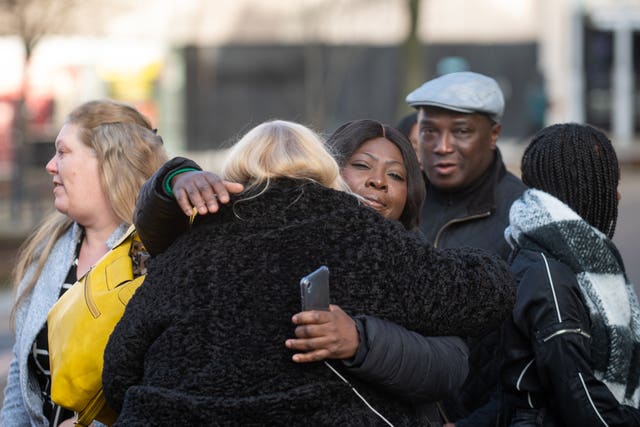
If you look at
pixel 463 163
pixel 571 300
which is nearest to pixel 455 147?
pixel 463 163

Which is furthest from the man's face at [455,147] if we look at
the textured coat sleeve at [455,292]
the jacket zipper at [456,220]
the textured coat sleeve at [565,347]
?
the textured coat sleeve at [455,292]

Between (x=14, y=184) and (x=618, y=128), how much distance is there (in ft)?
49.4

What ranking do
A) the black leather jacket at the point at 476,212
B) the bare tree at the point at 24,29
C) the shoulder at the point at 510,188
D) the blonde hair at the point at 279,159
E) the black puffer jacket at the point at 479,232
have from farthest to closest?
the bare tree at the point at 24,29 < the shoulder at the point at 510,188 < the black leather jacket at the point at 476,212 < the black puffer jacket at the point at 479,232 < the blonde hair at the point at 279,159

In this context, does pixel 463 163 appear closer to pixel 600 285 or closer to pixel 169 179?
pixel 600 285

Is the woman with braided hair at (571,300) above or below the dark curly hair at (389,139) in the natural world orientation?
below

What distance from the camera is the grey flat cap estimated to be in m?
4.22

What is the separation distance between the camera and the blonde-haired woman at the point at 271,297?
7.89ft

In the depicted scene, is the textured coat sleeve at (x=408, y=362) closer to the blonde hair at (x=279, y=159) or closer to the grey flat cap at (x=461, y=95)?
the blonde hair at (x=279, y=159)

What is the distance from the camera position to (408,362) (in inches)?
97.0

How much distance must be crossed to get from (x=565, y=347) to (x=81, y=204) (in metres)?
1.63

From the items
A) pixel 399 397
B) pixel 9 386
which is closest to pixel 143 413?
pixel 399 397

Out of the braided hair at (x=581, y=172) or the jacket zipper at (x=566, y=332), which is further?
the braided hair at (x=581, y=172)

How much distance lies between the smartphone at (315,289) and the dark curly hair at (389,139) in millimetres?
852

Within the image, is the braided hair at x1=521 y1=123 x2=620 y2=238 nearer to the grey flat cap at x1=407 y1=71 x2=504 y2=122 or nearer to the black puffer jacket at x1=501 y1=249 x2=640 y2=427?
the black puffer jacket at x1=501 y1=249 x2=640 y2=427
